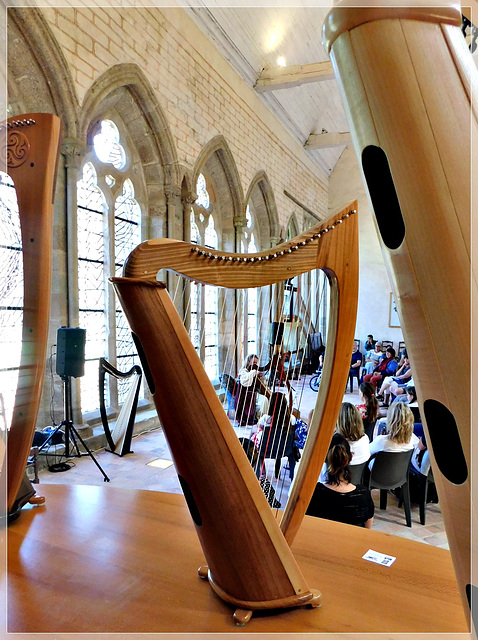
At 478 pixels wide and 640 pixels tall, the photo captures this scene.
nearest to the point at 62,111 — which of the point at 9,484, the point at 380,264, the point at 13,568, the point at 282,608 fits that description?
the point at 9,484

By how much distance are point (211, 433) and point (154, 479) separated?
311 centimetres

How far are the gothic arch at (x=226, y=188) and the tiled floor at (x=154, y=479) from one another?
14.0ft

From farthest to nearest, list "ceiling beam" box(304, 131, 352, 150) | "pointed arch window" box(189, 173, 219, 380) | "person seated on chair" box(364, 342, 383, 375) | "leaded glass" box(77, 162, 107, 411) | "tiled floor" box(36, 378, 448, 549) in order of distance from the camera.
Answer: "ceiling beam" box(304, 131, 352, 150) → "person seated on chair" box(364, 342, 383, 375) → "pointed arch window" box(189, 173, 219, 380) → "leaded glass" box(77, 162, 107, 411) → "tiled floor" box(36, 378, 448, 549)

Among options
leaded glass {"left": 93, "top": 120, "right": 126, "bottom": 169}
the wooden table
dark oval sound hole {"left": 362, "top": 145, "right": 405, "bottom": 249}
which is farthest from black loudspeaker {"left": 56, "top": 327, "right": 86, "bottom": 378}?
dark oval sound hole {"left": 362, "top": 145, "right": 405, "bottom": 249}

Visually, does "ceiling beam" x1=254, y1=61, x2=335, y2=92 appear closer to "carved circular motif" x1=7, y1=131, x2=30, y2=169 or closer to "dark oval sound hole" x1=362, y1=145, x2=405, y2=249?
"carved circular motif" x1=7, y1=131, x2=30, y2=169

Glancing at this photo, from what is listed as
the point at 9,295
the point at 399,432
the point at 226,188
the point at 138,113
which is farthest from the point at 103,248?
the point at 399,432

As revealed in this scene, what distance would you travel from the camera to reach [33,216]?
3.96 feet

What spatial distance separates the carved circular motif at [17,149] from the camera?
3.94 feet

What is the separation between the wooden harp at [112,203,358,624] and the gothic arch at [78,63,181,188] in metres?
4.12

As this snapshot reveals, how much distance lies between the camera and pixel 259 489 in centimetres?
90

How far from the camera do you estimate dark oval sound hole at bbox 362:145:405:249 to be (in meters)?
0.49

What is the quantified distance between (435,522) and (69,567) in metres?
2.94

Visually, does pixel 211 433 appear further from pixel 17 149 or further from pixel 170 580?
pixel 17 149

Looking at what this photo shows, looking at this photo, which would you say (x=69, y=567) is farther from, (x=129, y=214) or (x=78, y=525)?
(x=129, y=214)
